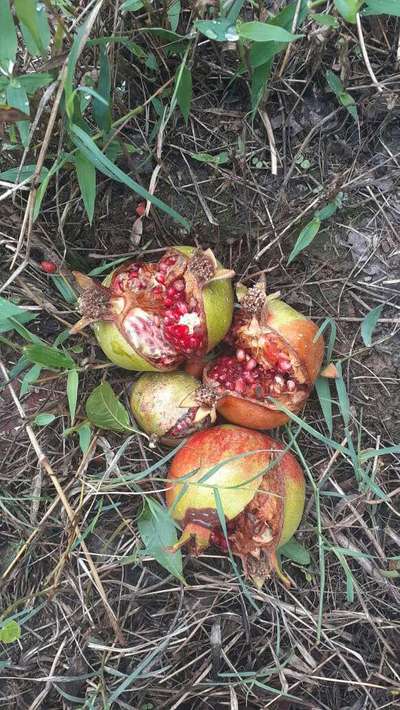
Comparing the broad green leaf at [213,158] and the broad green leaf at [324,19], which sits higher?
the broad green leaf at [324,19]

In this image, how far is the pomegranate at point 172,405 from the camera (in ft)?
7.62

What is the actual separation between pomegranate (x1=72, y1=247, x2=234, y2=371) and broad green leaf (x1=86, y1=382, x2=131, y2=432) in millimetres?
189

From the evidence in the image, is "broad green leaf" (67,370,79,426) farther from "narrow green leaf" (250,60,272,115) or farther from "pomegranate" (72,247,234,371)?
"narrow green leaf" (250,60,272,115)

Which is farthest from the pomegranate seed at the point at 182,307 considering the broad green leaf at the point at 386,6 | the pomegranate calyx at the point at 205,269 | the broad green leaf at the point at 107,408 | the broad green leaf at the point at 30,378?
the broad green leaf at the point at 386,6

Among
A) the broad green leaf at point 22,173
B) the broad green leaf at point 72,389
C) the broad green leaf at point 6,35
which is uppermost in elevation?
the broad green leaf at point 6,35

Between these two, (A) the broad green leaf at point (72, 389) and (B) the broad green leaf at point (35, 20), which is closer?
(B) the broad green leaf at point (35, 20)

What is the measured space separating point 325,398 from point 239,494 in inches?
25.4

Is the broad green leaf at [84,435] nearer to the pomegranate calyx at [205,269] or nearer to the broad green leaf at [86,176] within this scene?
the pomegranate calyx at [205,269]

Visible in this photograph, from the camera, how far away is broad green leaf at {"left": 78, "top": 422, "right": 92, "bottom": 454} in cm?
251

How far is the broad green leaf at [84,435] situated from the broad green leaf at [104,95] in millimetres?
1209

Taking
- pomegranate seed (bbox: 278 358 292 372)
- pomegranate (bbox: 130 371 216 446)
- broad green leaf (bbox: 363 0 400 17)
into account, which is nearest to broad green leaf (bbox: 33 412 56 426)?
pomegranate (bbox: 130 371 216 446)

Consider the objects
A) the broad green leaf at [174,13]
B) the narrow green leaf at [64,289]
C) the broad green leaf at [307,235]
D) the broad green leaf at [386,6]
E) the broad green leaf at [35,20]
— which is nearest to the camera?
the broad green leaf at [35,20]

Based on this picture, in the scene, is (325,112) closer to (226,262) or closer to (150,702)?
(226,262)

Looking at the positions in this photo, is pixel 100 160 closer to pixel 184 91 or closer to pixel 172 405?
pixel 184 91
